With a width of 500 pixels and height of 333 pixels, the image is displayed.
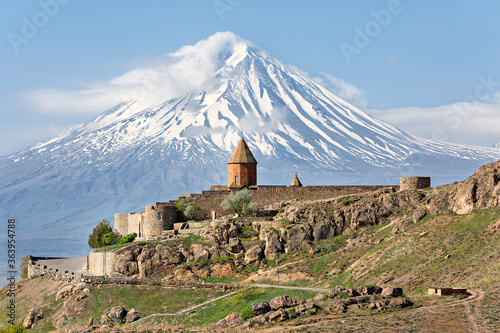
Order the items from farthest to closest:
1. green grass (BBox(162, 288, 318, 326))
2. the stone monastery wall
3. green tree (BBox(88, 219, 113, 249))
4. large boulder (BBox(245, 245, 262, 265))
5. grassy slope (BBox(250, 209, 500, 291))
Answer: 1. green tree (BBox(88, 219, 113, 249))
2. the stone monastery wall
3. large boulder (BBox(245, 245, 262, 265))
4. green grass (BBox(162, 288, 318, 326))
5. grassy slope (BBox(250, 209, 500, 291))

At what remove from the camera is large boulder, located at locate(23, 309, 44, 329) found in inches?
1845

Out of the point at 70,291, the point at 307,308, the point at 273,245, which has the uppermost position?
the point at 273,245

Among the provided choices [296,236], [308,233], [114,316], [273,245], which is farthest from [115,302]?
[308,233]

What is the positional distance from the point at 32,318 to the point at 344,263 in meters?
20.6

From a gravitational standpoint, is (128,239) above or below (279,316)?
above

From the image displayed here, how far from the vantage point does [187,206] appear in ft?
199

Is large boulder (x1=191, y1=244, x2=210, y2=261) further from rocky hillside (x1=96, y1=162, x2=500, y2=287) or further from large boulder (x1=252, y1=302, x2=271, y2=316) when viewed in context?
large boulder (x1=252, y1=302, x2=271, y2=316)

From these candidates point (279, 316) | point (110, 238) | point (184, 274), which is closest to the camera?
point (279, 316)

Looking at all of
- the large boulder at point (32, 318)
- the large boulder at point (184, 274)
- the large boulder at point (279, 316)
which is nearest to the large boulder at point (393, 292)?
the large boulder at point (279, 316)

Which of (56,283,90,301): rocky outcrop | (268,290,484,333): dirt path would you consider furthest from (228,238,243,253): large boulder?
(268,290,484,333): dirt path

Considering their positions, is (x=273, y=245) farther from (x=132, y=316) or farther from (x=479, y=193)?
(x=479, y=193)

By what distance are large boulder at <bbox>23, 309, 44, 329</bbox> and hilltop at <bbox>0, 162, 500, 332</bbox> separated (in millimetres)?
472

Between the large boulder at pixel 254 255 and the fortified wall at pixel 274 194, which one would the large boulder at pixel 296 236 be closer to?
the large boulder at pixel 254 255

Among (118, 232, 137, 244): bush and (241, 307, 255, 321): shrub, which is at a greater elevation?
(118, 232, 137, 244): bush
